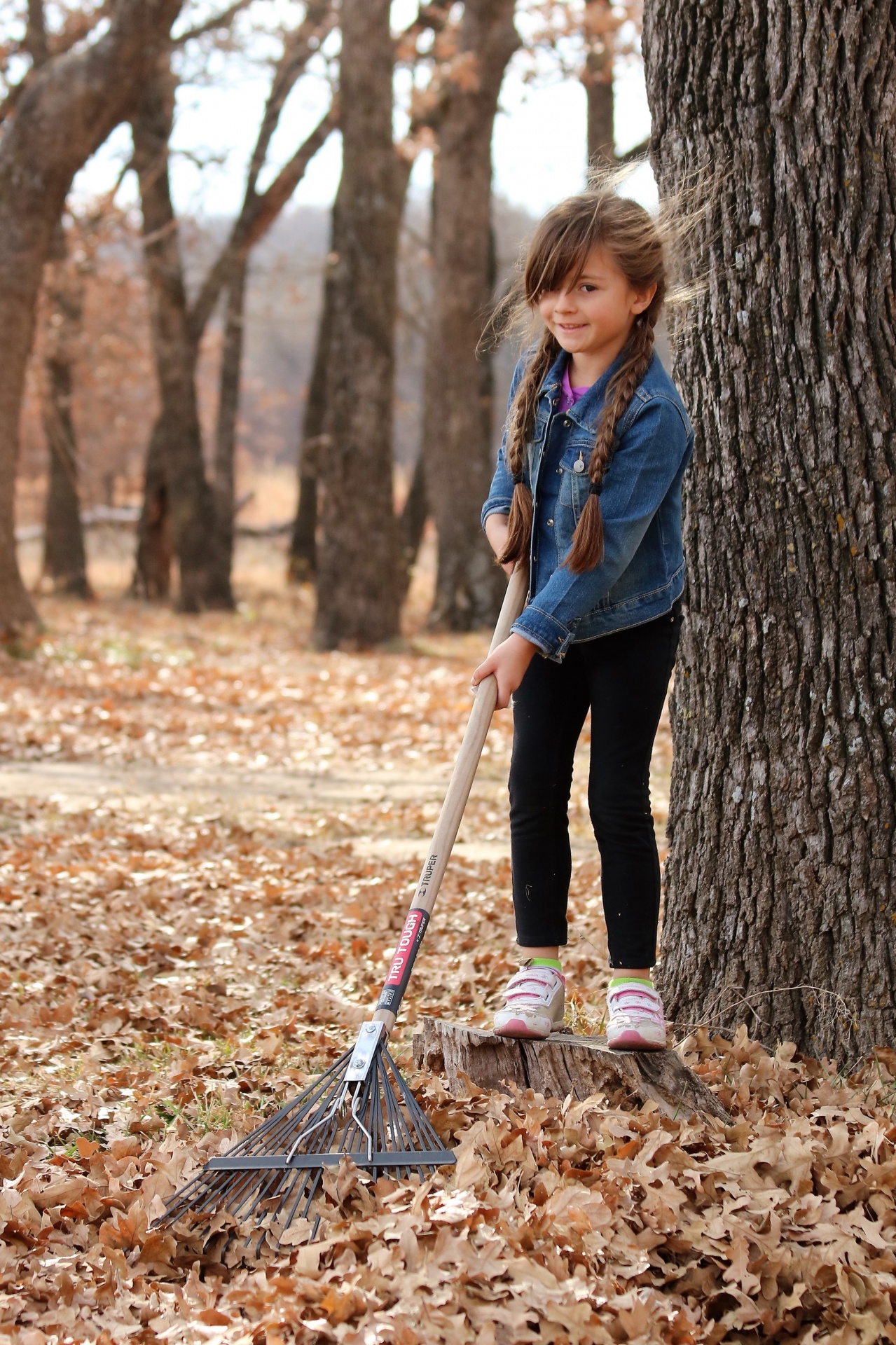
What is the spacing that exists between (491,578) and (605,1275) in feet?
42.1

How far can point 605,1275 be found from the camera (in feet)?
8.04

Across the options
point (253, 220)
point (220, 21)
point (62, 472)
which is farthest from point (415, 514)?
point (220, 21)

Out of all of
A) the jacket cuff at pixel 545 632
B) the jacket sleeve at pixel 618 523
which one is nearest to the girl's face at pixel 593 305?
the jacket sleeve at pixel 618 523

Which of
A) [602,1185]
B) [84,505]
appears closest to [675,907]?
[602,1185]

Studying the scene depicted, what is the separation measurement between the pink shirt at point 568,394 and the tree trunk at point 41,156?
31.1 feet

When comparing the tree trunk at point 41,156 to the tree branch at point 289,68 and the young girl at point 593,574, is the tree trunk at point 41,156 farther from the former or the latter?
the young girl at point 593,574

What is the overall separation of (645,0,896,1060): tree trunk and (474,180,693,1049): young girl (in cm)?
26

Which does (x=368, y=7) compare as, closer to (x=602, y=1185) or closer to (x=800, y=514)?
(x=800, y=514)

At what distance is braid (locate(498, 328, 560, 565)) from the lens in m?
3.26

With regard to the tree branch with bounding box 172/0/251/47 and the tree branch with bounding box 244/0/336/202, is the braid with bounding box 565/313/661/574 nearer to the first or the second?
the tree branch with bounding box 244/0/336/202

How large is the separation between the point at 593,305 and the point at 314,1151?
79.6 inches

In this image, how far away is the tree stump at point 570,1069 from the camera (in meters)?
3.04

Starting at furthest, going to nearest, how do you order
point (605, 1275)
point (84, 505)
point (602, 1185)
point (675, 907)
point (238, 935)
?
point (84, 505)
point (238, 935)
point (675, 907)
point (602, 1185)
point (605, 1275)

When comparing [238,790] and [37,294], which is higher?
[37,294]
